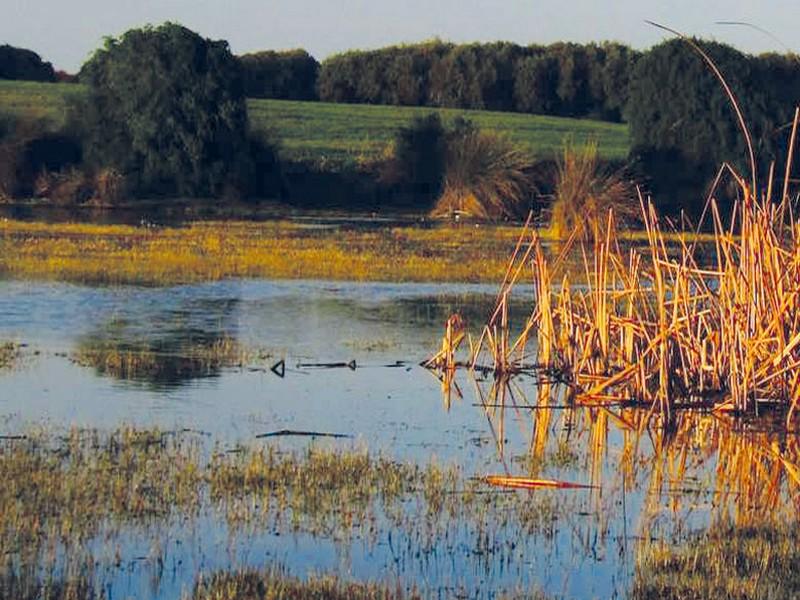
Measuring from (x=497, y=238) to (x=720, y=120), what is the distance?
1694 centimetres

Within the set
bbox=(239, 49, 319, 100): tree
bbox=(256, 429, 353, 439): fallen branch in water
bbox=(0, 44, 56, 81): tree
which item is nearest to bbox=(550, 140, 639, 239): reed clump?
bbox=(256, 429, 353, 439): fallen branch in water

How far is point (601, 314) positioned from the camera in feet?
48.7

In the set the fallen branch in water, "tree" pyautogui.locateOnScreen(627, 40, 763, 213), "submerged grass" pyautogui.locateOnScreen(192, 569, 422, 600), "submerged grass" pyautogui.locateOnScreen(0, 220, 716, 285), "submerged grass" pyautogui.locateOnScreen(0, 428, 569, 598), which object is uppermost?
"tree" pyautogui.locateOnScreen(627, 40, 763, 213)

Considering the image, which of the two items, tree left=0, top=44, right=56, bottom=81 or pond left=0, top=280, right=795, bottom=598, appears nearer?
pond left=0, top=280, right=795, bottom=598

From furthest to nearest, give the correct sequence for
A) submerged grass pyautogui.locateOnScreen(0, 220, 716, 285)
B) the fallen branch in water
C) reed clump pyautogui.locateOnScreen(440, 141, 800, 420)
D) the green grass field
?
1. the green grass field
2. submerged grass pyautogui.locateOnScreen(0, 220, 716, 285)
3. reed clump pyautogui.locateOnScreen(440, 141, 800, 420)
4. the fallen branch in water

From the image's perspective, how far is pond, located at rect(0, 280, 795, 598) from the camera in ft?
28.6

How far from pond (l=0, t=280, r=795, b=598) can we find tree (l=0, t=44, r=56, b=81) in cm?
6241

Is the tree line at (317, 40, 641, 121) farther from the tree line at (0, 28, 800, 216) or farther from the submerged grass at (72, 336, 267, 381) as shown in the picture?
the submerged grass at (72, 336, 267, 381)

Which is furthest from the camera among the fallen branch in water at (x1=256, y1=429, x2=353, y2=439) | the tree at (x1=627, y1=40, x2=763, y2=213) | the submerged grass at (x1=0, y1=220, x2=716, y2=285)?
the tree at (x1=627, y1=40, x2=763, y2=213)

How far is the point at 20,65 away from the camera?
273 feet

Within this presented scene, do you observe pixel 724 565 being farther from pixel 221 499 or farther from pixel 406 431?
pixel 406 431

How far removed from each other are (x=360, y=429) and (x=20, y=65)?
7358 cm

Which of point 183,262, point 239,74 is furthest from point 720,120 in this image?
point 183,262

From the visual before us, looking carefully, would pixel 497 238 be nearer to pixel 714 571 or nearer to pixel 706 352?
pixel 706 352
